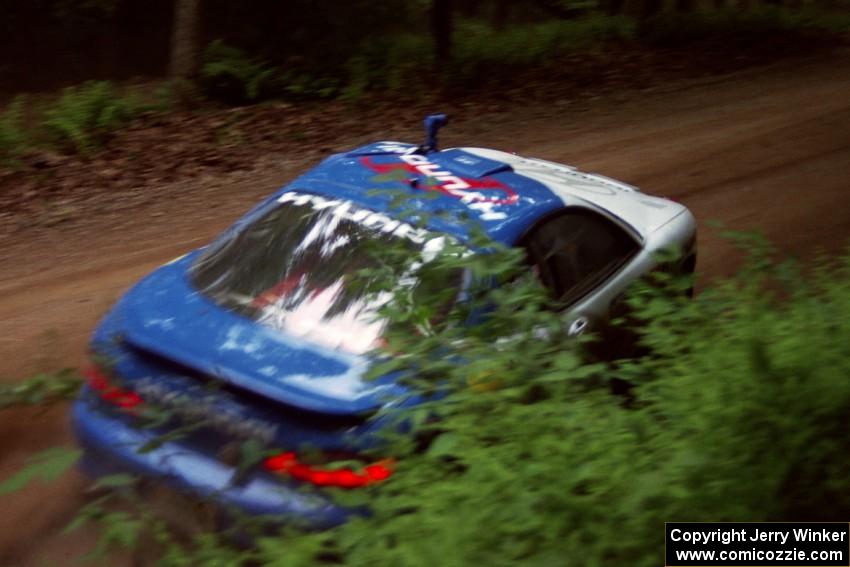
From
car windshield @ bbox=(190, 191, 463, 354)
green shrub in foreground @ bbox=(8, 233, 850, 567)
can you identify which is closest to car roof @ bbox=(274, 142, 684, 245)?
car windshield @ bbox=(190, 191, 463, 354)

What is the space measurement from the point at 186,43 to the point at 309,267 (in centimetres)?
1129

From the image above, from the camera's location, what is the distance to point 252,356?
4.51 m

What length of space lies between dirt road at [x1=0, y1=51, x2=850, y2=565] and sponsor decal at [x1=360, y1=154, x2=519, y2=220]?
7.30ft

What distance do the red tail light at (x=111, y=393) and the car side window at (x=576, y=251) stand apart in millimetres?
2001

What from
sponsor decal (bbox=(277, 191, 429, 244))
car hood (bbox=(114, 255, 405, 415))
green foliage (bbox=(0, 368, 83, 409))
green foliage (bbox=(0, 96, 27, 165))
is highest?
sponsor decal (bbox=(277, 191, 429, 244))

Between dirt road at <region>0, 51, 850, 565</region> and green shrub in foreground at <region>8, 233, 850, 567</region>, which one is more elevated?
green shrub in foreground at <region>8, 233, 850, 567</region>

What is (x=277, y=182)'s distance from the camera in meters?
11.6

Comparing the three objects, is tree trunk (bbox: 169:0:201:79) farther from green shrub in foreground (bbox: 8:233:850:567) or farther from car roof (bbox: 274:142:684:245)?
green shrub in foreground (bbox: 8:233:850:567)

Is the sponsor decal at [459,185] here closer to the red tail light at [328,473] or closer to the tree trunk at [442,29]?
the red tail light at [328,473]

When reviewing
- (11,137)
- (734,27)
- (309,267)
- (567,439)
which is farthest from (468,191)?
(734,27)

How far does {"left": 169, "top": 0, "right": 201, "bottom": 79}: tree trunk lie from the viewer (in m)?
15.5

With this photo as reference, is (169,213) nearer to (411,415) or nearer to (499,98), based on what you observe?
(499,98)

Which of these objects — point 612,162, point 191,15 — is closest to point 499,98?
point 612,162

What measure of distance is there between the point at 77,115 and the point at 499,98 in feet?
18.5
